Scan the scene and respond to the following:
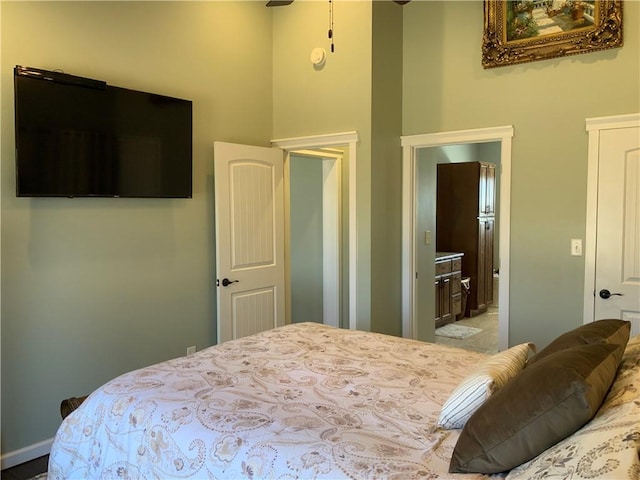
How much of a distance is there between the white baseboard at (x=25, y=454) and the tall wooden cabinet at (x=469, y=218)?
5372mm

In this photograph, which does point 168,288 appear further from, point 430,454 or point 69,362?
point 430,454

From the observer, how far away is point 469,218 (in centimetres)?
687

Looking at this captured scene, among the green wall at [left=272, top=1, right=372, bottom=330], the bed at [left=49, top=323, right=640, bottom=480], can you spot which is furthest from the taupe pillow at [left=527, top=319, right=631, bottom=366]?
the green wall at [left=272, top=1, right=372, bottom=330]

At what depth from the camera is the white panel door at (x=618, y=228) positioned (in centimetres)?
320

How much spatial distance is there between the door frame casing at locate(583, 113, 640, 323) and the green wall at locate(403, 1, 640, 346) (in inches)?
1.5

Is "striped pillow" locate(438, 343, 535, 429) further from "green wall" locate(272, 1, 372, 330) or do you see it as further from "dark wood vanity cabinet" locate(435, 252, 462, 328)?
"dark wood vanity cabinet" locate(435, 252, 462, 328)

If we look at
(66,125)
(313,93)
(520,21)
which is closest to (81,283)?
(66,125)

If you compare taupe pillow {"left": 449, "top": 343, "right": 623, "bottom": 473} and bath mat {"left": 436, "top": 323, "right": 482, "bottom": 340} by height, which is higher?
taupe pillow {"left": 449, "top": 343, "right": 623, "bottom": 473}

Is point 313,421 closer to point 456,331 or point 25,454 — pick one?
point 25,454

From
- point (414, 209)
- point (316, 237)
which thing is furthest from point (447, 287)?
point (414, 209)

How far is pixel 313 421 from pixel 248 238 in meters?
2.61

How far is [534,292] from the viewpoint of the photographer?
11.8ft

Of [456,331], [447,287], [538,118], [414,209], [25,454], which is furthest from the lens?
[447,287]

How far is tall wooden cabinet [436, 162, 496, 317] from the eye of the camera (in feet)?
22.4
